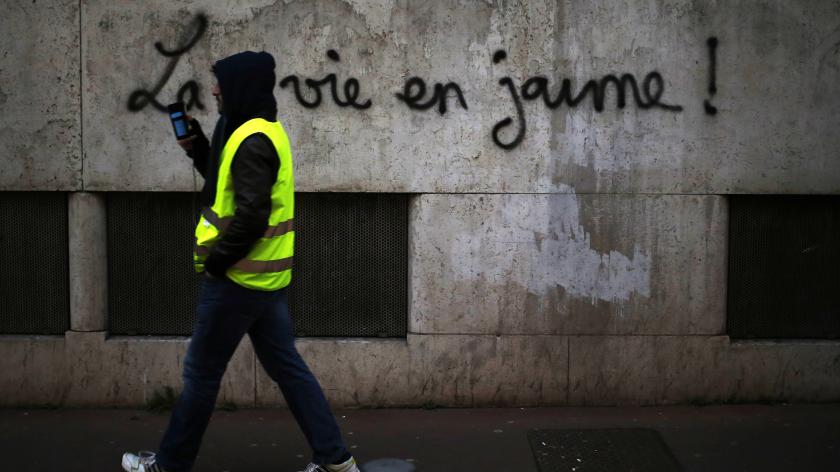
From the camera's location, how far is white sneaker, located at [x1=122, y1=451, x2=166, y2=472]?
12.9ft

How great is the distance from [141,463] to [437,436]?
155 cm

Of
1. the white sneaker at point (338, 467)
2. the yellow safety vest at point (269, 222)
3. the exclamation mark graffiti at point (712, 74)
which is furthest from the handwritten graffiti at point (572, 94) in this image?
the white sneaker at point (338, 467)

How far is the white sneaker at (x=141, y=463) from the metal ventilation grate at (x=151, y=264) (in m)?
1.41

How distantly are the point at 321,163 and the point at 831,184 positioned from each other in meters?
2.95

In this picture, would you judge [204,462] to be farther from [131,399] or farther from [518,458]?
[518,458]

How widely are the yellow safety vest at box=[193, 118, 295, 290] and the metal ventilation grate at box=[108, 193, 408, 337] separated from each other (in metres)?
1.49

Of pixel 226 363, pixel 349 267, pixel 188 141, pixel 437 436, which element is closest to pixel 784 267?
pixel 437 436

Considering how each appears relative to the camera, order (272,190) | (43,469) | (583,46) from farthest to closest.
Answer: (583,46) < (43,469) < (272,190)

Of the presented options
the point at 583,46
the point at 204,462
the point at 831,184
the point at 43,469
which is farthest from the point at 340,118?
the point at 831,184

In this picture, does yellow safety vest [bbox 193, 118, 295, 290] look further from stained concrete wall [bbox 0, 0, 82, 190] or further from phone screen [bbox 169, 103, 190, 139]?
stained concrete wall [bbox 0, 0, 82, 190]

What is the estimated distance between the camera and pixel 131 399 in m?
5.29

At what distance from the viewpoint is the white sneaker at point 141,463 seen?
3.94 m

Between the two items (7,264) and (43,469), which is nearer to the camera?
(43,469)

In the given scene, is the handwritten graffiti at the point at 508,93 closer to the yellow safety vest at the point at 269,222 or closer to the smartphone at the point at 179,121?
the smartphone at the point at 179,121
